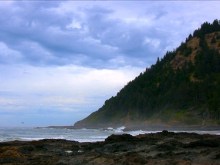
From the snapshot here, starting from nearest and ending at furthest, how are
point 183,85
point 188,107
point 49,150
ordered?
point 49,150 < point 188,107 < point 183,85

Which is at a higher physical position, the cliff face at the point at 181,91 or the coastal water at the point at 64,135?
the cliff face at the point at 181,91

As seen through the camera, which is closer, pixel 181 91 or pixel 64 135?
pixel 64 135

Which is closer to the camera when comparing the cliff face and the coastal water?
the coastal water

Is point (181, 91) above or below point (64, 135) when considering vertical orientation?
above

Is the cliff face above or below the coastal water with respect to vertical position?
above

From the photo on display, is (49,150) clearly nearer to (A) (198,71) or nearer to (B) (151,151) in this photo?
(B) (151,151)

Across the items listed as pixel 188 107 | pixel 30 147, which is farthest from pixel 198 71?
pixel 30 147

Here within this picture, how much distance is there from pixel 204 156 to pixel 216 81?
13431cm

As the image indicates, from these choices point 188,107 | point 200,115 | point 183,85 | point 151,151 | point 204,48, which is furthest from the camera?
point 204,48

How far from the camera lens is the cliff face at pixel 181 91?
461ft

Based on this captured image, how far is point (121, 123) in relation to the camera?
17738 cm

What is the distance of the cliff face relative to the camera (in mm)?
140375

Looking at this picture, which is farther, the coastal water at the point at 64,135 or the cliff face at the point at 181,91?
the cliff face at the point at 181,91

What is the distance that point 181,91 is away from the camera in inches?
6181
